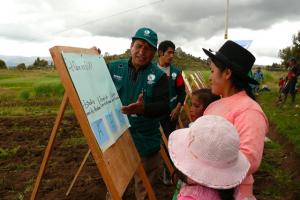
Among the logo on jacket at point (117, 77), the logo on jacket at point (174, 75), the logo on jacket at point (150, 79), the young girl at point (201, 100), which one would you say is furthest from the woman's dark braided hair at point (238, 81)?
the logo on jacket at point (174, 75)

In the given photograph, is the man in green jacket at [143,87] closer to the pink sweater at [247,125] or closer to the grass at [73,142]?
the pink sweater at [247,125]

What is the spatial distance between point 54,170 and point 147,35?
→ 372cm

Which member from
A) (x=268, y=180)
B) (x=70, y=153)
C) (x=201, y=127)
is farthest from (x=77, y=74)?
(x=70, y=153)

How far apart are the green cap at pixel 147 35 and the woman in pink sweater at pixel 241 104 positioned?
4.13 ft

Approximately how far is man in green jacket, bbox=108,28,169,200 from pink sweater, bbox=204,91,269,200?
1.31 m

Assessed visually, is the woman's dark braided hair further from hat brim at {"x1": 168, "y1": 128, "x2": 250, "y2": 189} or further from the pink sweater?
hat brim at {"x1": 168, "y1": 128, "x2": 250, "y2": 189}

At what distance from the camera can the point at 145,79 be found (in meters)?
3.80

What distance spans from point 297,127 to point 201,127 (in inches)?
354

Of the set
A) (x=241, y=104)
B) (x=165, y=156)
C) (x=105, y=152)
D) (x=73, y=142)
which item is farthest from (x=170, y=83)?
(x=241, y=104)

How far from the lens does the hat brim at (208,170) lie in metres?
1.96

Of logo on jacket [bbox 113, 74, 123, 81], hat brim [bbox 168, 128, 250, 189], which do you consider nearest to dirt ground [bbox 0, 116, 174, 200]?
logo on jacket [bbox 113, 74, 123, 81]

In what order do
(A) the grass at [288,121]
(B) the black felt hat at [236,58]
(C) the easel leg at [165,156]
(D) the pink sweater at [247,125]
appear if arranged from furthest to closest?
(A) the grass at [288,121]
(C) the easel leg at [165,156]
(B) the black felt hat at [236,58]
(D) the pink sweater at [247,125]

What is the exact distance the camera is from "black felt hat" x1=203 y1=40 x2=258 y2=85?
2.39 meters

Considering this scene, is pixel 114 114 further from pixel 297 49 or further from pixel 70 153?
pixel 297 49
